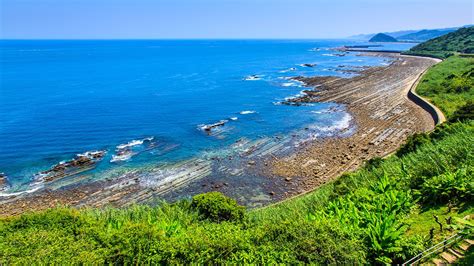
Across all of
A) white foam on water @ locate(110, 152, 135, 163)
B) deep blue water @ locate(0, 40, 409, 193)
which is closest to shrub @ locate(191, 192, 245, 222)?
deep blue water @ locate(0, 40, 409, 193)

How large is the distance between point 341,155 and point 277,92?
128ft

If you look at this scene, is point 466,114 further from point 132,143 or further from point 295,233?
point 132,143

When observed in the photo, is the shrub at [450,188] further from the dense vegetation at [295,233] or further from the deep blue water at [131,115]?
the deep blue water at [131,115]

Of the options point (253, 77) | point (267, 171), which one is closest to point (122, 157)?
point (267, 171)

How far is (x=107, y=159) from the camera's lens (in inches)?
1478

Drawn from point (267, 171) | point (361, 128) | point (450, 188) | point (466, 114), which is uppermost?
point (450, 188)

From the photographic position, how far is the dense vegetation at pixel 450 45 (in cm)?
12508

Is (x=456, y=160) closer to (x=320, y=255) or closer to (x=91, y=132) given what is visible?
(x=320, y=255)

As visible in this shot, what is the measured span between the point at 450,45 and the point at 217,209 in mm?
159036

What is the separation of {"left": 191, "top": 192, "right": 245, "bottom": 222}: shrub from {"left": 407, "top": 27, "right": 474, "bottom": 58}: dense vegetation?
416 ft

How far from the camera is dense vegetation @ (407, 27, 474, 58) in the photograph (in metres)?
125

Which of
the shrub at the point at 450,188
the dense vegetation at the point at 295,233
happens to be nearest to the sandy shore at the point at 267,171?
the dense vegetation at the point at 295,233

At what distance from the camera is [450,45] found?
454 feet

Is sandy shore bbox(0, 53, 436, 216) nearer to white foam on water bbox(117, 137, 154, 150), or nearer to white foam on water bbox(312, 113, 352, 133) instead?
white foam on water bbox(312, 113, 352, 133)
